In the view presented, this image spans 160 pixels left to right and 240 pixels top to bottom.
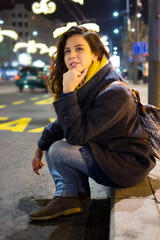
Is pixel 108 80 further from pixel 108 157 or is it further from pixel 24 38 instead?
pixel 24 38

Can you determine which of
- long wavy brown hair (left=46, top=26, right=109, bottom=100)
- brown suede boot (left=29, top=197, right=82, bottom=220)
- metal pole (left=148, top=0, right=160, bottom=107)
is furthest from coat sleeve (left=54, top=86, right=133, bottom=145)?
metal pole (left=148, top=0, right=160, bottom=107)

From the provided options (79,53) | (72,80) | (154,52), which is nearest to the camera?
(72,80)

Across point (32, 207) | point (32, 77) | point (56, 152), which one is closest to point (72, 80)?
point (56, 152)

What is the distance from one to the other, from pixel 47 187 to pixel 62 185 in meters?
1.01

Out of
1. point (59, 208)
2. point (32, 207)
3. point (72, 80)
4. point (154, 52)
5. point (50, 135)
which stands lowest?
point (32, 207)

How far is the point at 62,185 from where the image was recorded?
3.09 meters

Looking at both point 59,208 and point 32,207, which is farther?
point 32,207

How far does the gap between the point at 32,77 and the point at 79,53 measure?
66.1 feet

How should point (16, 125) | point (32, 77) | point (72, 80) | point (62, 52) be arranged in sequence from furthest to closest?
point (32, 77)
point (16, 125)
point (62, 52)
point (72, 80)

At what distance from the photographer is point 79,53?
2.93 meters

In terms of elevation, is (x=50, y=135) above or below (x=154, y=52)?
below

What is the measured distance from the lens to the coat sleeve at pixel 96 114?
2.67m

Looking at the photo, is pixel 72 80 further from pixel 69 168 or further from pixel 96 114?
pixel 69 168

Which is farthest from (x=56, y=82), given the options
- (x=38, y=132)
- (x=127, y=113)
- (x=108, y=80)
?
(x=38, y=132)
